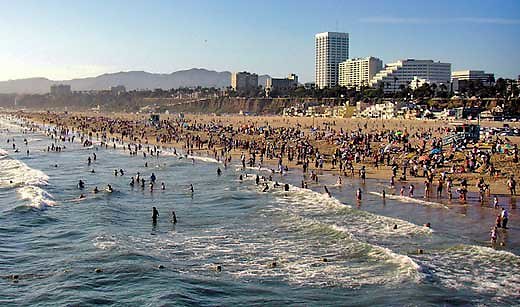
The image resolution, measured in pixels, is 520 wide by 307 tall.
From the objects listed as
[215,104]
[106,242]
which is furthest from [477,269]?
[215,104]

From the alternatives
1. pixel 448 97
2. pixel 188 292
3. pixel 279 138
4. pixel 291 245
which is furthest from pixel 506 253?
pixel 448 97

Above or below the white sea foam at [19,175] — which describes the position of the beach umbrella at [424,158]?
above

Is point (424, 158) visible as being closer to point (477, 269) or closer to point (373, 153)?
point (373, 153)

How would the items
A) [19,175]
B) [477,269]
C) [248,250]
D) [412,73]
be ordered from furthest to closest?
1. [412,73]
2. [19,175]
3. [248,250]
4. [477,269]

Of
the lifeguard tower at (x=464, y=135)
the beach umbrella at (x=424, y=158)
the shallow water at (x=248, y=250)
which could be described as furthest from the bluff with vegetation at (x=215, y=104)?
the shallow water at (x=248, y=250)

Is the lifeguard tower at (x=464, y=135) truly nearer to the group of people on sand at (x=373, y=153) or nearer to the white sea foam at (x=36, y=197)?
the group of people on sand at (x=373, y=153)

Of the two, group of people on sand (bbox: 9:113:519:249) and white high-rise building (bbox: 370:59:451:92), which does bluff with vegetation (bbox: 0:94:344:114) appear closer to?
white high-rise building (bbox: 370:59:451:92)
